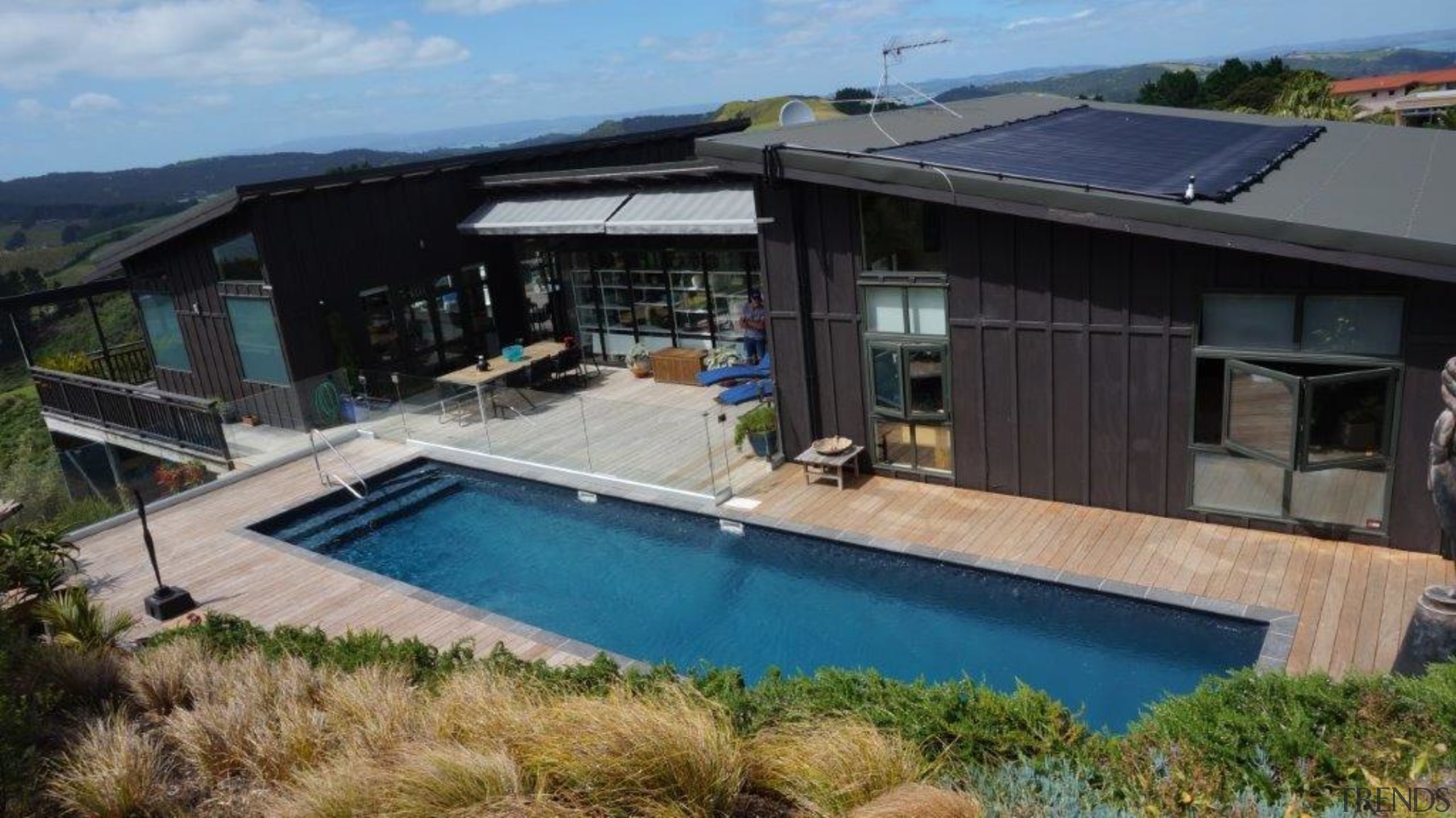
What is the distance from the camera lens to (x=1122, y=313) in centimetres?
955

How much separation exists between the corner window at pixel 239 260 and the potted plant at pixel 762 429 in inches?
365

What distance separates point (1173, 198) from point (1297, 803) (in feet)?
19.7

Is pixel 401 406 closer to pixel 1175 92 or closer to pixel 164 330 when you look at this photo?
pixel 164 330

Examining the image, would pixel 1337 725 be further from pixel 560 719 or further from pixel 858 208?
pixel 858 208

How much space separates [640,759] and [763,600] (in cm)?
519

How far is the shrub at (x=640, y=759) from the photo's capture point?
455 cm

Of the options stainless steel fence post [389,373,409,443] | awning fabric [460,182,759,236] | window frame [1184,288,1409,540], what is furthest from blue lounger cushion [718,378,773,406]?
window frame [1184,288,1409,540]

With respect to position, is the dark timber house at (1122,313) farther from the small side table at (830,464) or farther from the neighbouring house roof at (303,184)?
the neighbouring house roof at (303,184)

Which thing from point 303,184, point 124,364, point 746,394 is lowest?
point 746,394

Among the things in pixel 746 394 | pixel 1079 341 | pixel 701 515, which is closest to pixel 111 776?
pixel 701 515

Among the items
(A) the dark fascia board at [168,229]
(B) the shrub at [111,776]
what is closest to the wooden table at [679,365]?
(A) the dark fascia board at [168,229]

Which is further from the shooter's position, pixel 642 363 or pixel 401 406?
pixel 642 363

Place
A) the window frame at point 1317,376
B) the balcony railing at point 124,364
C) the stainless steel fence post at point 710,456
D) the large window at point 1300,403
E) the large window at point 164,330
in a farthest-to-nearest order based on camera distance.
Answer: the balcony railing at point 124,364 < the large window at point 164,330 < the stainless steel fence post at point 710,456 < the large window at point 1300,403 < the window frame at point 1317,376

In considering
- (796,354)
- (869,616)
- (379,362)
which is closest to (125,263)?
(379,362)
